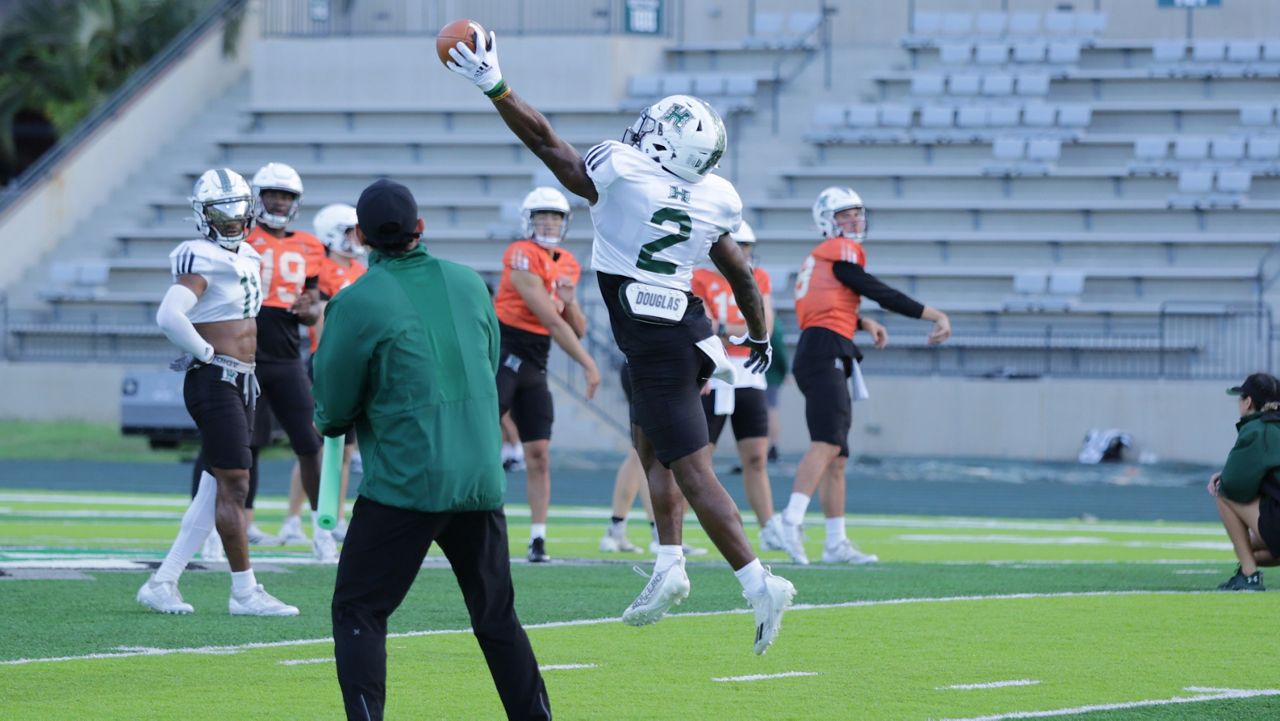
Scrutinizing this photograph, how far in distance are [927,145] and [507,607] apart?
2197 cm

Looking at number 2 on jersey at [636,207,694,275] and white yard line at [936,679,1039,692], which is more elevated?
number 2 on jersey at [636,207,694,275]

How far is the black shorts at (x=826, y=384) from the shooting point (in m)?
11.7

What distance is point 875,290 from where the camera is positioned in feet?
37.4

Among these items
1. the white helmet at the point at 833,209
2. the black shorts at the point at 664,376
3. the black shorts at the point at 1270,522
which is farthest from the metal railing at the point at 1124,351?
the black shorts at the point at 664,376

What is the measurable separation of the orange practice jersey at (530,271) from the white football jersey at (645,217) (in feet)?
14.2


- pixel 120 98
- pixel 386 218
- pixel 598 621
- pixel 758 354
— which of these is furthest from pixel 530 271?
pixel 120 98

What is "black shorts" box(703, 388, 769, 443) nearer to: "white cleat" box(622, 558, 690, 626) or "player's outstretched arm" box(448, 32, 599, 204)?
"white cleat" box(622, 558, 690, 626)

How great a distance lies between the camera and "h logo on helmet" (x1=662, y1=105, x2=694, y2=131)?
7.37m

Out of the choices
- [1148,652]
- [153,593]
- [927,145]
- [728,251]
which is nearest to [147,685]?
[153,593]

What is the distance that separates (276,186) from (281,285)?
632 millimetres

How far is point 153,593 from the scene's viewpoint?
348 inches

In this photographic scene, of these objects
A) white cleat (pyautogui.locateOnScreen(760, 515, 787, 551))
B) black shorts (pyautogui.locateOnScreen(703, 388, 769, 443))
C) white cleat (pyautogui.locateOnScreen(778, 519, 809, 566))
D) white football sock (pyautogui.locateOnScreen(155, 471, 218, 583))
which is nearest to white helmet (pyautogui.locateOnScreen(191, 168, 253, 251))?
white football sock (pyautogui.locateOnScreen(155, 471, 218, 583))

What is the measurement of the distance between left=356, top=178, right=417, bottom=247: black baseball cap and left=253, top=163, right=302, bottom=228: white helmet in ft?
20.3

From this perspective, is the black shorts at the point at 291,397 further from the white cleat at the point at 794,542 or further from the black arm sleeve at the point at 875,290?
the black arm sleeve at the point at 875,290
